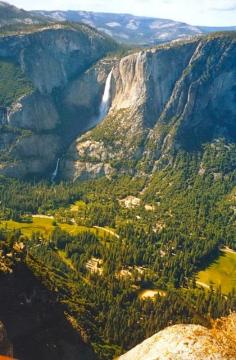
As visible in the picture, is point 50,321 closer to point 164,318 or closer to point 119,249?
point 164,318

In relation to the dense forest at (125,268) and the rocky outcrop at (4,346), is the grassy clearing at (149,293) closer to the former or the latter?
the dense forest at (125,268)

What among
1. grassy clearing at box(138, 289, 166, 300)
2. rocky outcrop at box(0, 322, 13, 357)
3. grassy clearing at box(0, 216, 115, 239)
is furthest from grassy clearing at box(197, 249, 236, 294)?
rocky outcrop at box(0, 322, 13, 357)

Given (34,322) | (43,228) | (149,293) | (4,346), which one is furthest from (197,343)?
(43,228)

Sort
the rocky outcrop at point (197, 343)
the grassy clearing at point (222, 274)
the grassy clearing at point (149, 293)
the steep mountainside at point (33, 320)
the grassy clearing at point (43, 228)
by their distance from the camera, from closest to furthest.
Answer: the rocky outcrop at point (197, 343)
the steep mountainside at point (33, 320)
the grassy clearing at point (149, 293)
the grassy clearing at point (222, 274)
the grassy clearing at point (43, 228)

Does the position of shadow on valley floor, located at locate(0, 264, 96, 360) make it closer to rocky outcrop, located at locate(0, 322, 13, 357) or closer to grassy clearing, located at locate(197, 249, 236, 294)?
rocky outcrop, located at locate(0, 322, 13, 357)

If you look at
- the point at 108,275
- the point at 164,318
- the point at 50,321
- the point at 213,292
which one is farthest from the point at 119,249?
the point at 50,321

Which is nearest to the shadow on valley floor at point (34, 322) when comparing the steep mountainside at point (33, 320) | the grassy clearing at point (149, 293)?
the steep mountainside at point (33, 320)
